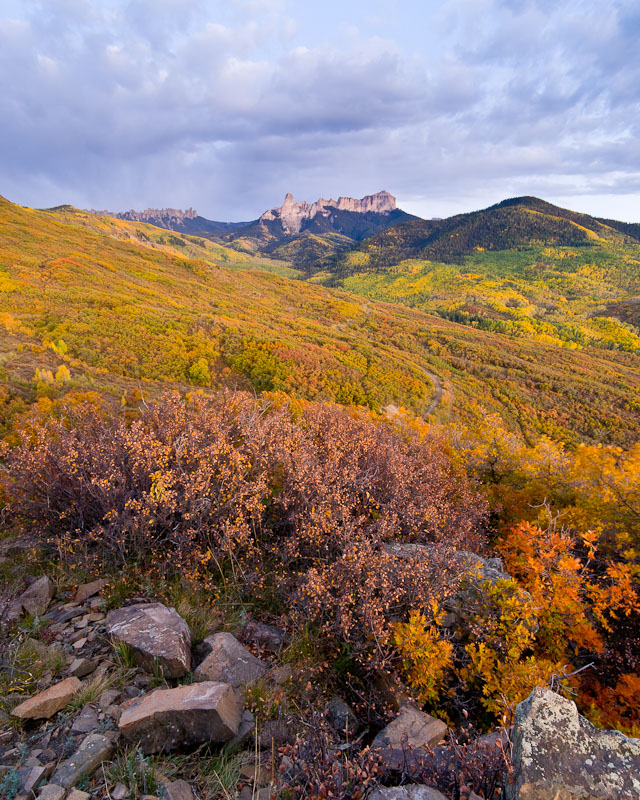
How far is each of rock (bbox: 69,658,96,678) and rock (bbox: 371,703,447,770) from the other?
2.64 metres

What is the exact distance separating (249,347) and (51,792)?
103 ft

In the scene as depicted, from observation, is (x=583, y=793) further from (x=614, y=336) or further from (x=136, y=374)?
(x=614, y=336)

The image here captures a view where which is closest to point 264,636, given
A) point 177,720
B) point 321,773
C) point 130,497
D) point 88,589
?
point 177,720

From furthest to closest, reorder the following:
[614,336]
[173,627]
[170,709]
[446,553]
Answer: [614,336] < [446,553] < [173,627] < [170,709]

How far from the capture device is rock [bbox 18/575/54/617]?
3938 millimetres

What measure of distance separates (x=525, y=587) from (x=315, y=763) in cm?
510

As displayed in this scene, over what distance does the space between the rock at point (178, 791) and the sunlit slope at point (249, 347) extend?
13.9 metres

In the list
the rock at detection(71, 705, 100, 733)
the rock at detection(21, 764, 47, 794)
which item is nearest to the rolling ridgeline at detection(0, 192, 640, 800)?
the rock at detection(71, 705, 100, 733)

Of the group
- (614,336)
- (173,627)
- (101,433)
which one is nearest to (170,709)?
(173,627)

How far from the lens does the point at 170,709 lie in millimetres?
2742

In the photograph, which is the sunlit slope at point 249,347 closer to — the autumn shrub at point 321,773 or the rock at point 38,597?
the rock at point 38,597

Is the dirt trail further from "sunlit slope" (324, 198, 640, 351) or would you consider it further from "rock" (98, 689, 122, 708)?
"sunlit slope" (324, 198, 640, 351)

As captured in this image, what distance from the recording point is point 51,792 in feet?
7.12

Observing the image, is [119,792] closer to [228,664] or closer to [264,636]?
[228,664]
